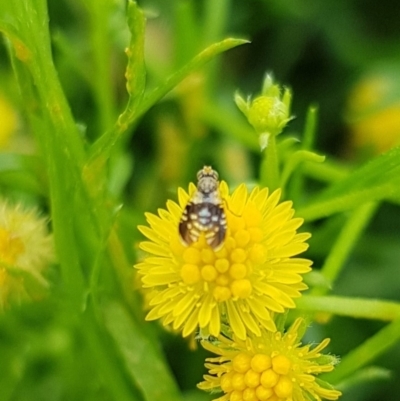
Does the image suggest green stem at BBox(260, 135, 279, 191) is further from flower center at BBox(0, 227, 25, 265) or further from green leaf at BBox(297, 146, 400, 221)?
flower center at BBox(0, 227, 25, 265)

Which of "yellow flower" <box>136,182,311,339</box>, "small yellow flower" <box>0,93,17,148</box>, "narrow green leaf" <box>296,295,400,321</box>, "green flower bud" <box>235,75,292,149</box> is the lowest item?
"yellow flower" <box>136,182,311,339</box>

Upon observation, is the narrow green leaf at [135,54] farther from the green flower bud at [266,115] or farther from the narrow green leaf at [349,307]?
the narrow green leaf at [349,307]

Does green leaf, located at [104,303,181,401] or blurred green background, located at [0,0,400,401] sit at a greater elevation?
blurred green background, located at [0,0,400,401]

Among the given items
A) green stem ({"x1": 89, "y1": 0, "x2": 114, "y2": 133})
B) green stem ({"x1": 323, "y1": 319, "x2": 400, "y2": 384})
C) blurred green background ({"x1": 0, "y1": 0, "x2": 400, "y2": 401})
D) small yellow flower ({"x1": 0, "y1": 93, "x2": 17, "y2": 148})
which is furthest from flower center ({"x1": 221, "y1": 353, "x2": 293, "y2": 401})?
small yellow flower ({"x1": 0, "y1": 93, "x2": 17, "y2": 148})

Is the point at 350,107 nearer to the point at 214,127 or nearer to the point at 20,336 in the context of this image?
the point at 214,127

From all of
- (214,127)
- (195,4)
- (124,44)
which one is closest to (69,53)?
(124,44)

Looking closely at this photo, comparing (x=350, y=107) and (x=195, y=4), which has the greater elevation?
(x=195, y=4)
